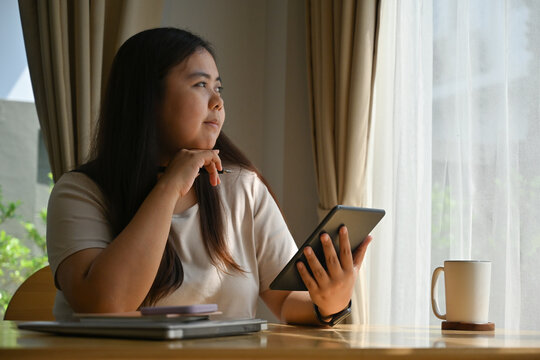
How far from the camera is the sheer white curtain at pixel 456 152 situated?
178 centimetres

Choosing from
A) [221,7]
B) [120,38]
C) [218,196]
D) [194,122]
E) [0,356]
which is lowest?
[0,356]

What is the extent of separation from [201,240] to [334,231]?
0.43 metres

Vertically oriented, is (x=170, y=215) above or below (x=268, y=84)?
below

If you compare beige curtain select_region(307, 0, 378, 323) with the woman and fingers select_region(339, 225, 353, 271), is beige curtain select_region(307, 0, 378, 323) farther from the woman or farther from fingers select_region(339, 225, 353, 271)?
fingers select_region(339, 225, 353, 271)

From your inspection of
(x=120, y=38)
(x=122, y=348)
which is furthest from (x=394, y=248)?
(x=122, y=348)

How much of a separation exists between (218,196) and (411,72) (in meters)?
1.00

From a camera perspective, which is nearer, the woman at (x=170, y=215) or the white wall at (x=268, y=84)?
the woman at (x=170, y=215)

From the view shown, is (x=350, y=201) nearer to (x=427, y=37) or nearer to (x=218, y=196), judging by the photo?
(x=427, y=37)

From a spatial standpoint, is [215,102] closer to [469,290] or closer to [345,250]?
[345,250]

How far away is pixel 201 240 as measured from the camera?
149 cm

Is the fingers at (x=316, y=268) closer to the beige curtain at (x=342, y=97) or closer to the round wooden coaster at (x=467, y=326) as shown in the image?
the round wooden coaster at (x=467, y=326)

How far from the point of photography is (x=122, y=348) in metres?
0.66

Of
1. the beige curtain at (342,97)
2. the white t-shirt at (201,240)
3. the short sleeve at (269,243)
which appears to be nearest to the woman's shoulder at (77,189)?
the white t-shirt at (201,240)

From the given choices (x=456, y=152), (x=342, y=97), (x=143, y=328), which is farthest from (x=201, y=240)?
(x=342, y=97)
